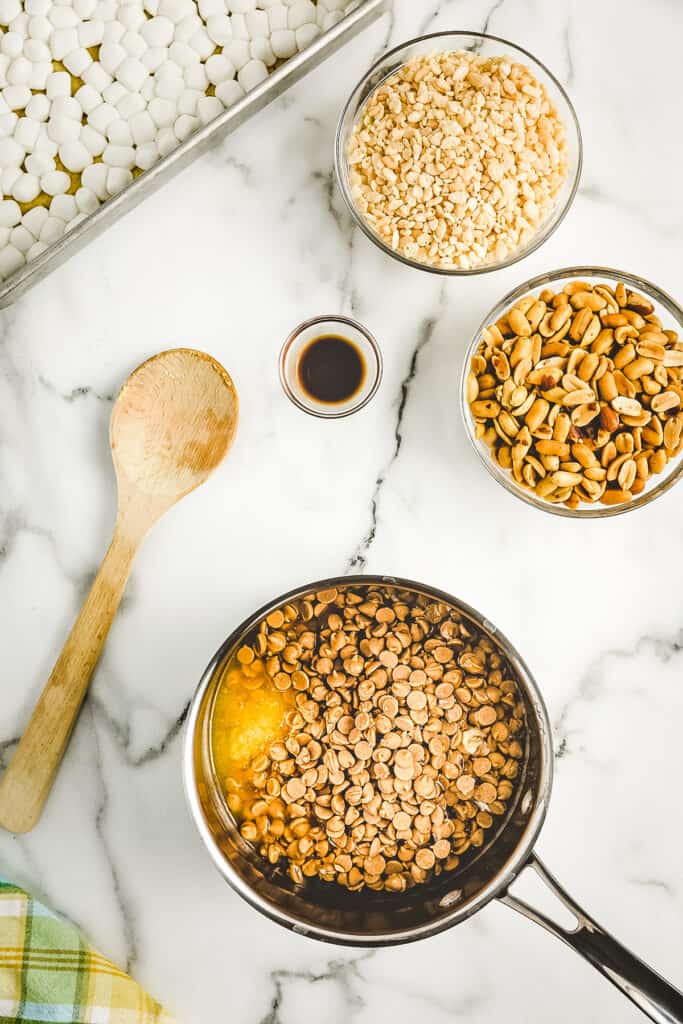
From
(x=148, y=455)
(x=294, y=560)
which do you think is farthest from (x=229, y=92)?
(x=294, y=560)

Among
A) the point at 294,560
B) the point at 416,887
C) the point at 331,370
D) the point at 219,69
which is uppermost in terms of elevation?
the point at 219,69

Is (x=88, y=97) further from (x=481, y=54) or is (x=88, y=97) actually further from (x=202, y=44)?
(x=481, y=54)

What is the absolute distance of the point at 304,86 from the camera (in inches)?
48.0

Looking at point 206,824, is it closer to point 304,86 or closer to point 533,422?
point 533,422

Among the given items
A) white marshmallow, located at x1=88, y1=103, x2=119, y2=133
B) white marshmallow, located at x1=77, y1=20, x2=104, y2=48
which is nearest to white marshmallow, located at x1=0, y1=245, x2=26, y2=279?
white marshmallow, located at x1=88, y1=103, x2=119, y2=133

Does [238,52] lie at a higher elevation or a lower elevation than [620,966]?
higher

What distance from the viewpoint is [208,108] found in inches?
47.3

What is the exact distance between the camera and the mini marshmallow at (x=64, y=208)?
121cm

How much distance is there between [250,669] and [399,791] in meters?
0.26

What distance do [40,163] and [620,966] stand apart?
4.27 ft

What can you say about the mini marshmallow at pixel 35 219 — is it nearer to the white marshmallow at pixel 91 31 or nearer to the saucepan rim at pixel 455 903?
the white marshmallow at pixel 91 31

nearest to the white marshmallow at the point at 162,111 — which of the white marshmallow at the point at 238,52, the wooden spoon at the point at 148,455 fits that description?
the white marshmallow at the point at 238,52

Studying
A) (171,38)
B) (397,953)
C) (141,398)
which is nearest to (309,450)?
(141,398)

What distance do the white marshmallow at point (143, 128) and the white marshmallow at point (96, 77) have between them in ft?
0.23
